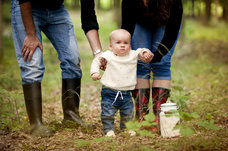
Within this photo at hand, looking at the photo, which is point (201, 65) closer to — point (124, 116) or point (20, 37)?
point (124, 116)

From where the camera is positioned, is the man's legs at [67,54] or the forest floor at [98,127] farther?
the man's legs at [67,54]

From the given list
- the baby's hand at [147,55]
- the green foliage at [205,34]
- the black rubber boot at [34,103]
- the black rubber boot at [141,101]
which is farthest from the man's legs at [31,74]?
the green foliage at [205,34]

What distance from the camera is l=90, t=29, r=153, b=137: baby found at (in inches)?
105

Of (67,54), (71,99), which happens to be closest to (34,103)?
(71,99)

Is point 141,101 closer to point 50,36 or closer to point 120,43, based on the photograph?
point 120,43

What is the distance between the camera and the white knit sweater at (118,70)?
2678 mm

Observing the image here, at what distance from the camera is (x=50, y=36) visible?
3051 millimetres

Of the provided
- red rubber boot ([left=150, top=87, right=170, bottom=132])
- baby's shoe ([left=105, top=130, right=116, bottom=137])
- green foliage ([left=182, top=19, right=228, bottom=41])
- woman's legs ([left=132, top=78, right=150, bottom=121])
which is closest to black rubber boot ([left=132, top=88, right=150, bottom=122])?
woman's legs ([left=132, top=78, right=150, bottom=121])

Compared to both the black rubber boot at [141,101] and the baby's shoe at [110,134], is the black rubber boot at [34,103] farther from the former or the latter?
the black rubber boot at [141,101]

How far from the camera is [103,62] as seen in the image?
2.73 meters

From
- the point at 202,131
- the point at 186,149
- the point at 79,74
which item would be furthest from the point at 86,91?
the point at 186,149

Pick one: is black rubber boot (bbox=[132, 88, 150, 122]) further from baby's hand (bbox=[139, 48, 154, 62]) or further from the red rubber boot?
baby's hand (bbox=[139, 48, 154, 62])

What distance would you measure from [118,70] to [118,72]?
0.07 feet

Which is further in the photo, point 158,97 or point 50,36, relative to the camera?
point 50,36
